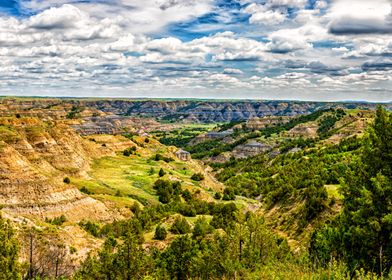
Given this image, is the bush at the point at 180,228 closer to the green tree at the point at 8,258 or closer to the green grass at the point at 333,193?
the green grass at the point at 333,193

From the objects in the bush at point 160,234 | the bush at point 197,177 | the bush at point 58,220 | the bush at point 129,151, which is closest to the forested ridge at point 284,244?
the bush at point 160,234

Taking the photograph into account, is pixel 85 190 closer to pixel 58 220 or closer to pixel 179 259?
pixel 58 220

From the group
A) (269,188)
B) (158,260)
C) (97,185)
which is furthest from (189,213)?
(269,188)

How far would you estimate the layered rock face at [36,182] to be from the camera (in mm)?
71188

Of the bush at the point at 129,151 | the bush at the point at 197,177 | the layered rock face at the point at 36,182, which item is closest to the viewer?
the layered rock face at the point at 36,182

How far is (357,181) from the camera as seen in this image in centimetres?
2589

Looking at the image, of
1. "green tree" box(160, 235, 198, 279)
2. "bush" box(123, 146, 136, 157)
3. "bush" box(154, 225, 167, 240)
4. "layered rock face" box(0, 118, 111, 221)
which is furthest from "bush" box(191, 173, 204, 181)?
"green tree" box(160, 235, 198, 279)

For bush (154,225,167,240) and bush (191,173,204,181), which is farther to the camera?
bush (191,173,204,181)

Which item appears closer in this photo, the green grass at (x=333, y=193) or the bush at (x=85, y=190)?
the green grass at (x=333, y=193)

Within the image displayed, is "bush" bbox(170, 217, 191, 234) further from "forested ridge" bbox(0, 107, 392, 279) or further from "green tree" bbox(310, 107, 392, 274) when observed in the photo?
"green tree" bbox(310, 107, 392, 274)

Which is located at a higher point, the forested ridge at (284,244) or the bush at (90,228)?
the forested ridge at (284,244)

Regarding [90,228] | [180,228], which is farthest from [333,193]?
[90,228]

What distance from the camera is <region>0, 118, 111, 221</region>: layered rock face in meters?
71.2

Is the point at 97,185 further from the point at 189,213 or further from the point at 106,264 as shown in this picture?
the point at 106,264
